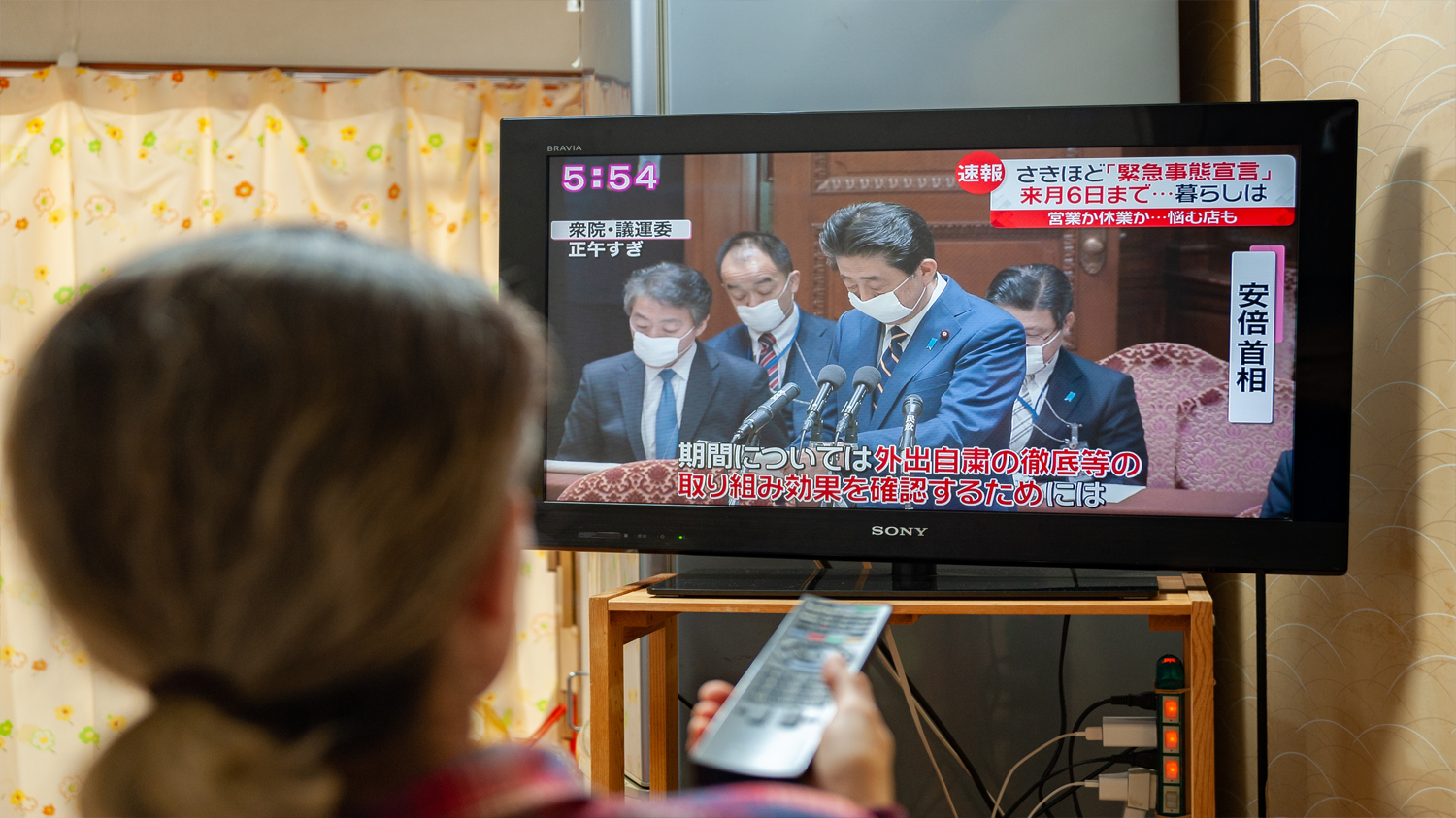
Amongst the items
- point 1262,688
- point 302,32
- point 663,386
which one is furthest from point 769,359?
point 302,32

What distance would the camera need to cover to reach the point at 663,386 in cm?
141

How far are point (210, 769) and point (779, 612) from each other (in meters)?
0.96

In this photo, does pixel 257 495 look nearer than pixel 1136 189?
Yes

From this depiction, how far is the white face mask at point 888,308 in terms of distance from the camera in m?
1.36

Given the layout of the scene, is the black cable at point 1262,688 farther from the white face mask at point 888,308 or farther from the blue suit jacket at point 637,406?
the blue suit jacket at point 637,406

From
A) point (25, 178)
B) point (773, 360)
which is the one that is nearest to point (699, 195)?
point (773, 360)

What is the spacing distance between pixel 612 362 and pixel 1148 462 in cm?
74

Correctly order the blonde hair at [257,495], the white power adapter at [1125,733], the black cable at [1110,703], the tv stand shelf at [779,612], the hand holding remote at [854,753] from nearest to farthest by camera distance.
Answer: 1. the blonde hair at [257,495]
2. the hand holding remote at [854,753]
3. the tv stand shelf at [779,612]
4. the white power adapter at [1125,733]
5. the black cable at [1110,703]

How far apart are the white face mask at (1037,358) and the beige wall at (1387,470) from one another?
44cm

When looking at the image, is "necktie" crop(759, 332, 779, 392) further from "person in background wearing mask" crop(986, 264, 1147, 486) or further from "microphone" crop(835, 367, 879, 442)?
"person in background wearing mask" crop(986, 264, 1147, 486)

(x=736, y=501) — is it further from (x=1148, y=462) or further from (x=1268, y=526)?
(x=1268, y=526)

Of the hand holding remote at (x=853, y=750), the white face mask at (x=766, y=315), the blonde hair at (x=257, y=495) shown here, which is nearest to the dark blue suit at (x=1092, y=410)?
the white face mask at (x=766, y=315)

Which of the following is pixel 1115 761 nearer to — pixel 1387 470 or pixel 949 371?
pixel 1387 470

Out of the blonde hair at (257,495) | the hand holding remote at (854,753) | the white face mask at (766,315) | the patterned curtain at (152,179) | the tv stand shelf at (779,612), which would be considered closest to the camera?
the blonde hair at (257,495)
